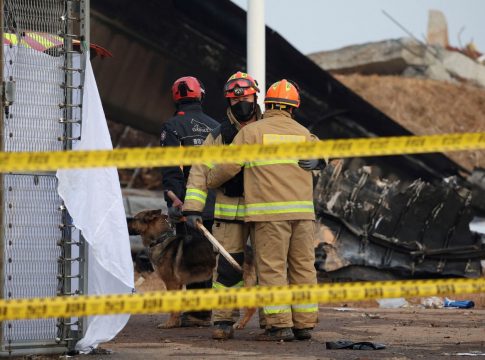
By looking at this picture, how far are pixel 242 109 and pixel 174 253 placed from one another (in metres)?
1.50

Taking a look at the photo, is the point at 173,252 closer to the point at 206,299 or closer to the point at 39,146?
the point at 39,146

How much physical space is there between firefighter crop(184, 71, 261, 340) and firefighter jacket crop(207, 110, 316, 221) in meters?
0.21

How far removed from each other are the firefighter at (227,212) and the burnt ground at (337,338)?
200mm

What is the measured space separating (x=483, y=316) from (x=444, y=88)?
15.7 meters

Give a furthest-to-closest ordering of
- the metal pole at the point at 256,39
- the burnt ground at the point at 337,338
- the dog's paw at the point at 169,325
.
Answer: the metal pole at the point at 256,39 → the dog's paw at the point at 169,325 → the burnt ground at the point at 337,338

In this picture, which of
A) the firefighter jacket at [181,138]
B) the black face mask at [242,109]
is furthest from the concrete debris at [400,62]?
the black face mask at [242,109]

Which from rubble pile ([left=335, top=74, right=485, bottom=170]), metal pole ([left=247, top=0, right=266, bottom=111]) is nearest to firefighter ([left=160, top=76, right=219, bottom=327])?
metal pole ([left=247, top=0, right=266, bottom=111])

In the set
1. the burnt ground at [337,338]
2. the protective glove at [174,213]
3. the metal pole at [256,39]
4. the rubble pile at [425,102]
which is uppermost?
the rubble pile at [425,102]

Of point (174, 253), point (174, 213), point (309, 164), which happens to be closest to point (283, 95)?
point (309, 164)

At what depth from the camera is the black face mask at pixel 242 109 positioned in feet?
29.5

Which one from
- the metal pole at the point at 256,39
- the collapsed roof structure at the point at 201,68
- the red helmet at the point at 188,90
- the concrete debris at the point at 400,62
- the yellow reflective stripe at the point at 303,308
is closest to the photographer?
the yellow reflective stripe at the point at 303,308

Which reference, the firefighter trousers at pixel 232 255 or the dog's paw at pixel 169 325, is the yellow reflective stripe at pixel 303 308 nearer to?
the firefighter trousers at pixel 232 255

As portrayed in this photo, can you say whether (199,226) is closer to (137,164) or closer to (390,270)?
(137,164)

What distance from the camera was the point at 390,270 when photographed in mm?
15055
